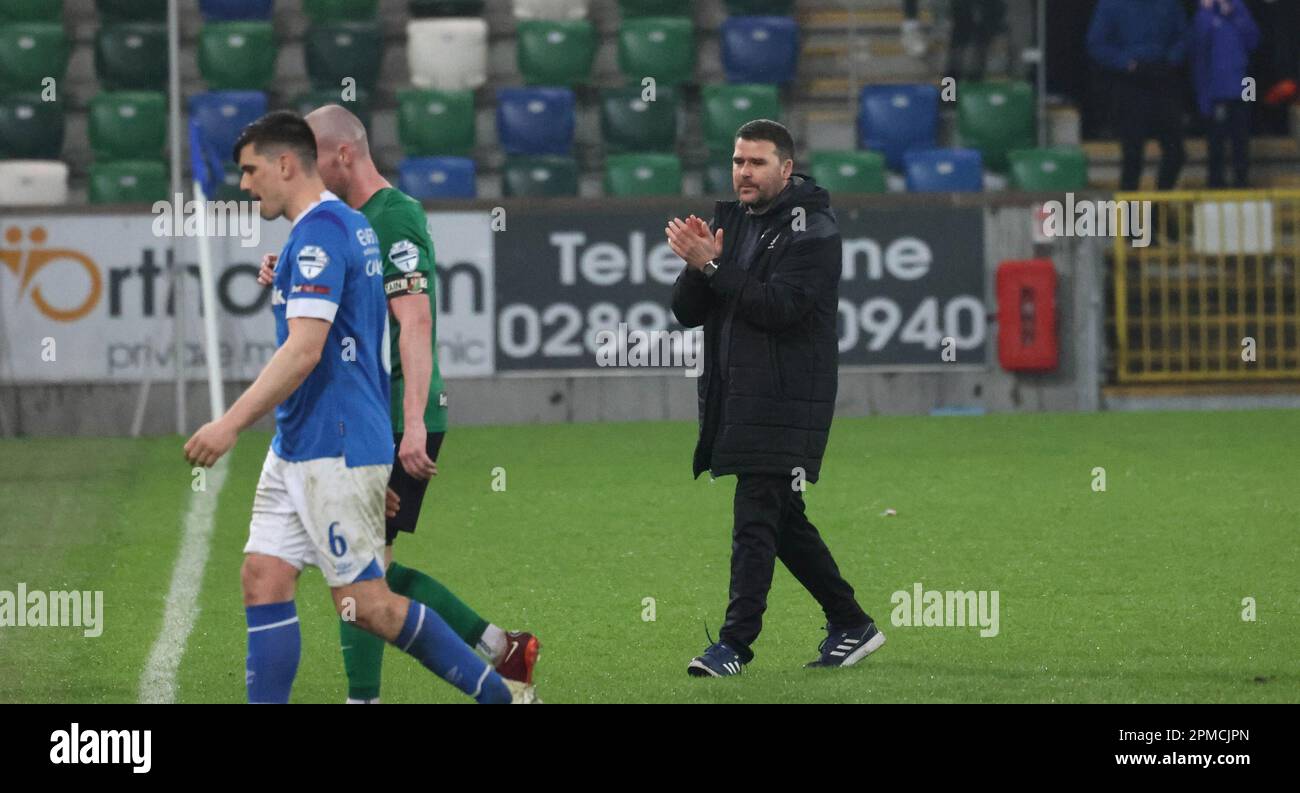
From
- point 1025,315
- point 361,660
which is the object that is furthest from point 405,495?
point 1025,315

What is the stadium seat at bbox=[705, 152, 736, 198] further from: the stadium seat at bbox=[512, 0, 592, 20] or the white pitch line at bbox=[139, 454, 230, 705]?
the white pitch line at bbox=[139, 454, 230, 705]

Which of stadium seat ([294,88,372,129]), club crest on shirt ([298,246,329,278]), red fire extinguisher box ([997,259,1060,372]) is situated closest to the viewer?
club crest on shirt ([298,246,329,278])

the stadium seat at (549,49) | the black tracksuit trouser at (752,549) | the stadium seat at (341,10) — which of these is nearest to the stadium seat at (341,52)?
the stadium seat at (341,10)

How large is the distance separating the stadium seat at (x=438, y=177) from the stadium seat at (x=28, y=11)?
13.3ft

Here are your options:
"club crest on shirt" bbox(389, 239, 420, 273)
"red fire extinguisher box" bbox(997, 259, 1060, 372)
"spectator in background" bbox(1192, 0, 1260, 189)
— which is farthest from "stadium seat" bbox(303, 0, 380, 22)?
"club crest on shirt" bbox(389, 239, 420, 273)

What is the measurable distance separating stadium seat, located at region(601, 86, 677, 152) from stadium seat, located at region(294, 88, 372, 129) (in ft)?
7.04

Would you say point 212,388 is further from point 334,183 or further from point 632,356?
point 334,183

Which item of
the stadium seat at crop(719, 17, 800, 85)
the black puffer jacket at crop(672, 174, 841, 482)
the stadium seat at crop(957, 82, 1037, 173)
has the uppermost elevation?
the stadium seat at crop(719, 17, 800, 85)

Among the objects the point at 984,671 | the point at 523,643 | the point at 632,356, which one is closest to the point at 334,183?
the point at 523,643

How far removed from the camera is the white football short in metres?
6.12

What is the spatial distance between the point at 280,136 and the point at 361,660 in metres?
1.63

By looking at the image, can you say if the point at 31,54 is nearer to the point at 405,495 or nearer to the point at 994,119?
the point at 994,119

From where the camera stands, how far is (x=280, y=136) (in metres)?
6.19
